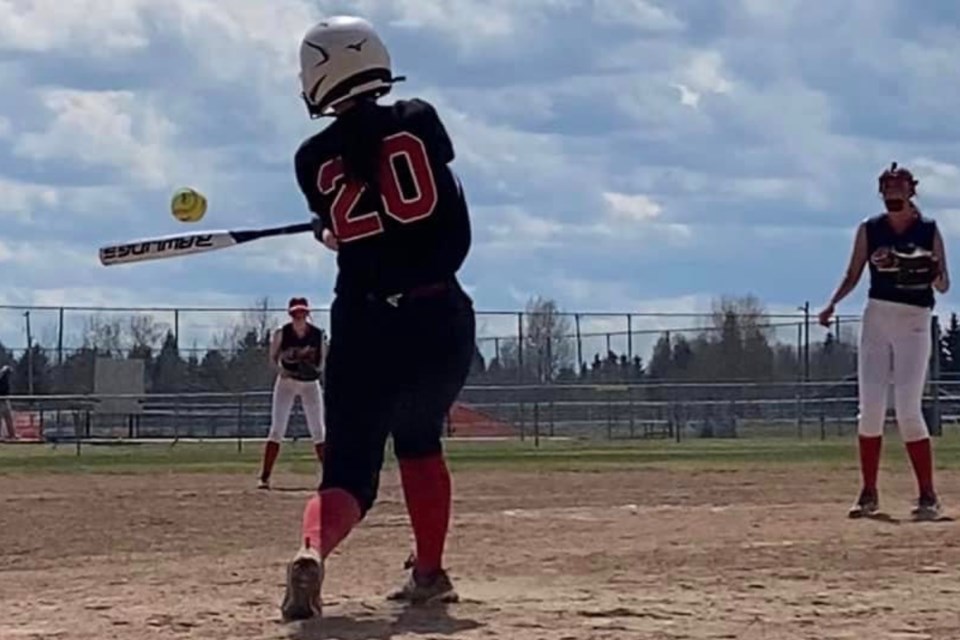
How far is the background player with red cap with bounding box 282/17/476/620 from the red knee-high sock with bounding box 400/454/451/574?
0.23 metres

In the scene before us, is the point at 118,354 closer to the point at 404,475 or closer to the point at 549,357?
the point at 549,357

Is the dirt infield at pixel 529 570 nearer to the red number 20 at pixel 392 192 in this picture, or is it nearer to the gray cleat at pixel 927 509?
the gray cleat at pixel 927 509

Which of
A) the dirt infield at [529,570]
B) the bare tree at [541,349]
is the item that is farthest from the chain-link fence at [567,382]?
the dirt infield at [529,570]

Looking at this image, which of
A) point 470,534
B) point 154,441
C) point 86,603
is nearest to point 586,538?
point 470,534

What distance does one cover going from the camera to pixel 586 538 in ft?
30.7

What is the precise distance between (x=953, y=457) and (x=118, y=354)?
84.5ft

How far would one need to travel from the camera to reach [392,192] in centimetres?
623

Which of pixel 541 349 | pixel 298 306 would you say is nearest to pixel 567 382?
pixel 541 349

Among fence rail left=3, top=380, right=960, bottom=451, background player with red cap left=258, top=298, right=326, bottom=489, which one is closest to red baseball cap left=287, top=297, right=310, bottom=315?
background player with red cap left=258, top=298, right=326, bottom=489

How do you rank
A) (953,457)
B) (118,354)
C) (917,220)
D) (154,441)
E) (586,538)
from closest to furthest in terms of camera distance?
(586,538) → (917,220) → (953,457) → (154,441) → (118,354)

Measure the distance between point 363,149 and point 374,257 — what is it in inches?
13.6

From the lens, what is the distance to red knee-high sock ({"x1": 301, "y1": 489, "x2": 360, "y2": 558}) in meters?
6.14

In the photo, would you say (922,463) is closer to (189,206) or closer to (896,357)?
(896,357)

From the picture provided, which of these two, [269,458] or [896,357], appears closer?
[896,357]
